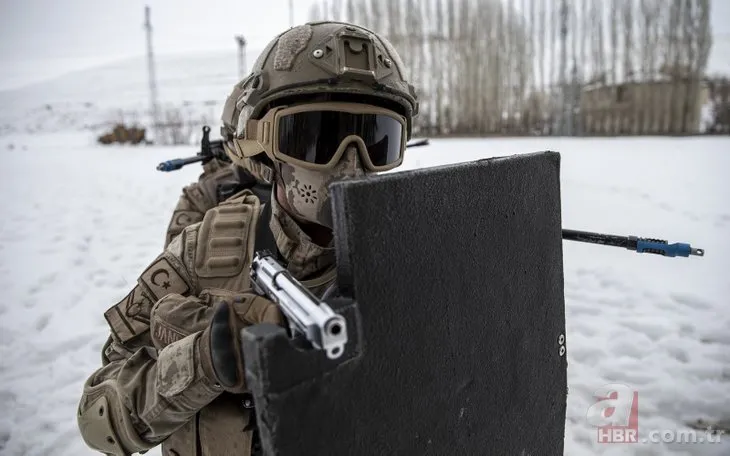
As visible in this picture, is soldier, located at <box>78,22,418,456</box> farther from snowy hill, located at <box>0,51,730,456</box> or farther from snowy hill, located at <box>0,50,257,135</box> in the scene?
snowy hill, located at <box>0,50,257,135</box>

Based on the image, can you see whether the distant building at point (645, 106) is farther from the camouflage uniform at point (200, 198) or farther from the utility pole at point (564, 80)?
the camouflage uniform at point (200, 198)

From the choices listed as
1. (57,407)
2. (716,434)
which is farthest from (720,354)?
(57,407)

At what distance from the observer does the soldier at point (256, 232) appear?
1.22 meters

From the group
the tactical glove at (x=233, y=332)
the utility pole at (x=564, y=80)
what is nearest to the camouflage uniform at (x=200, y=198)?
the tactical glove at (x=233, y=332)

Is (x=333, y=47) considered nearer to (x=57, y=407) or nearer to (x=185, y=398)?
(x=185, y=398)

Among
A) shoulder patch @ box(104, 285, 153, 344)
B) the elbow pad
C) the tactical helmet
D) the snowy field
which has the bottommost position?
the snowy field

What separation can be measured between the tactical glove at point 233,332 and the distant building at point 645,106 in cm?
1212

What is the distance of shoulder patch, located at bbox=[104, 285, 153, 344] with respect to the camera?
1.44 metres

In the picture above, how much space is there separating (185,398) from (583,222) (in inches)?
212

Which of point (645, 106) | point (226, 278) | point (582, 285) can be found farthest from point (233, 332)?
point (645, 106)

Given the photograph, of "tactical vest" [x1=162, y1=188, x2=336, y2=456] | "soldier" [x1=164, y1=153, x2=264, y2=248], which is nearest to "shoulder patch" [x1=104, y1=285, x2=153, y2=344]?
"tactical vest" [x1=162, y1=188, x2=336, y2=456]

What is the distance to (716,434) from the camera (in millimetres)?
2473

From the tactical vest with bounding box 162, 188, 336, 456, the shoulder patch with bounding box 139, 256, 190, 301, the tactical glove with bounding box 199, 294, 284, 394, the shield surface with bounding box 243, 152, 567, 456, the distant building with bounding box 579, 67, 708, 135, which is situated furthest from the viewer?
the distant building with bounding box 579, 67, 708, 135

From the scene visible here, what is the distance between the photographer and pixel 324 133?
148 centimetres
